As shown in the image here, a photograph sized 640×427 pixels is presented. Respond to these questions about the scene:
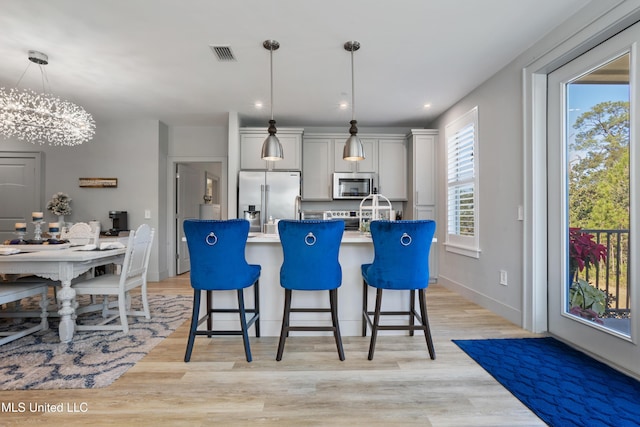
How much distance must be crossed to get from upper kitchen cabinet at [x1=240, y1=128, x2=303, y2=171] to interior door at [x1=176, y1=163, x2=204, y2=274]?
1.45 meters

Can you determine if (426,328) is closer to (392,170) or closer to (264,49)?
(264,49)

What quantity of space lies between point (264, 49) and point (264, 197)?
2176mm

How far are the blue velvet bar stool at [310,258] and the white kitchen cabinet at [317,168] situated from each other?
2827 millimetres

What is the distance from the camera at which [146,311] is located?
3.01m

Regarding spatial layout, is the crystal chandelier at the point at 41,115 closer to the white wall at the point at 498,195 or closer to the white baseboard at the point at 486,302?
the white wall at the point at 498,195

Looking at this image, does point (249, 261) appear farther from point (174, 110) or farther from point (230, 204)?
point (174, 110)

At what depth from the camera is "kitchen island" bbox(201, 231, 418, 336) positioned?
264 centimetres

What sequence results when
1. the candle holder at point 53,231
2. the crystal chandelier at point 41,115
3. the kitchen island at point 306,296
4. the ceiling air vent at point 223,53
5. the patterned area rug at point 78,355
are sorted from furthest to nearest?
the candle holder at point 53,231
the crystal chandelier at point 41,115
the ceiling air vent at point 223,53
the kitchen island at point 306,296
the patterned area rug at point 78,355

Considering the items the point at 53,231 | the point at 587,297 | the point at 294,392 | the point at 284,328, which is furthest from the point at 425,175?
the point at 53,231

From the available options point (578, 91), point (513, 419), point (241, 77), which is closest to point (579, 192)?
point (578, 91)

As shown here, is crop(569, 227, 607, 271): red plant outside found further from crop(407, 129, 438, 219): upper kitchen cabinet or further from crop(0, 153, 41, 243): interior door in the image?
crop(0, 153, 41, 243): interior door

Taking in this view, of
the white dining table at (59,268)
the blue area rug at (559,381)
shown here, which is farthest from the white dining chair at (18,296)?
the blue area rug at (559,381)

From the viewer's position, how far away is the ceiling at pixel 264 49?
7.39ft

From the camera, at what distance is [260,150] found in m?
4.69
